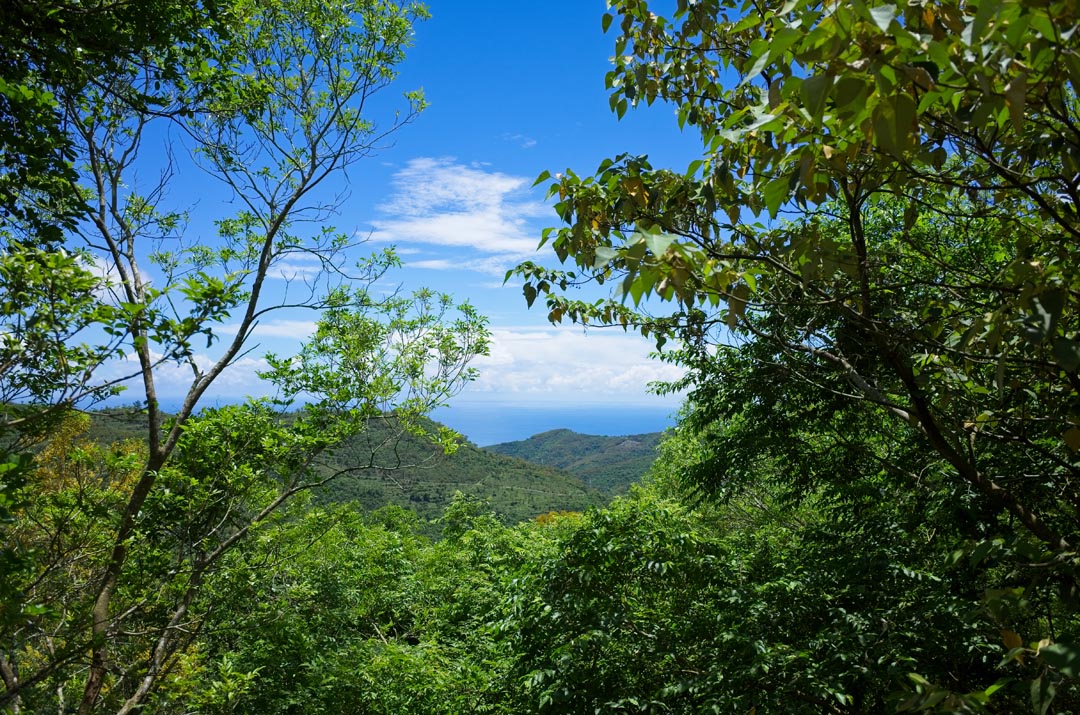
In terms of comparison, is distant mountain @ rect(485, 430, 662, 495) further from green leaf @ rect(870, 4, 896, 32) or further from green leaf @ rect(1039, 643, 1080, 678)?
green leaf @ rect(870, 4, 896, 32)

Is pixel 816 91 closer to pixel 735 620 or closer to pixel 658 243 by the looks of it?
pixel 658 243

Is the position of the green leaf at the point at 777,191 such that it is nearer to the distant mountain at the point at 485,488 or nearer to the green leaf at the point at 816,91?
the green leaf at the point at 816,91

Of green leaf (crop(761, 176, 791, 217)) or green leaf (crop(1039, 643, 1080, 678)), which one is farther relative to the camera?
green leaf (crop(761, 176, 791, 217))

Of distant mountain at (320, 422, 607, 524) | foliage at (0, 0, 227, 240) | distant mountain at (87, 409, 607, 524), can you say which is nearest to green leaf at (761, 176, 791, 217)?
foliage at (0, 0, 227, 240)

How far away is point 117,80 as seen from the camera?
5.30 meters

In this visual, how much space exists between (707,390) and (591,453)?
164004 millimetres

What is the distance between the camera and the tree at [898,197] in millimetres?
1209

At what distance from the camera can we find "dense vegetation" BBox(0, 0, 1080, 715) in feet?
4.93

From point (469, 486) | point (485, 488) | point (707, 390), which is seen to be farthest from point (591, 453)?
point (707, 390)

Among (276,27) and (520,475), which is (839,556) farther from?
(520,475)

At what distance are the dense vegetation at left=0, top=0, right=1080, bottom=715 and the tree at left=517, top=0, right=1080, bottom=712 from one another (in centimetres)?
2

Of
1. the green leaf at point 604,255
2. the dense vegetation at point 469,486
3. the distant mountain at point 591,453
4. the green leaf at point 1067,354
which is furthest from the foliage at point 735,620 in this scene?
the distant mountain at point 591,453

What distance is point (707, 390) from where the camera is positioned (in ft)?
23.3

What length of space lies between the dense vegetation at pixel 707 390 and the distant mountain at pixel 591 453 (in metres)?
104
